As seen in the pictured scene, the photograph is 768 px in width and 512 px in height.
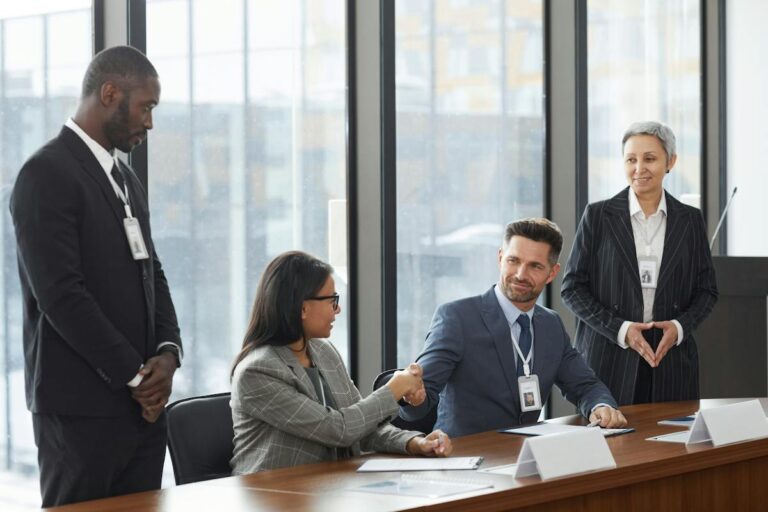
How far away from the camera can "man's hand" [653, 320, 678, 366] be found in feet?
13.1

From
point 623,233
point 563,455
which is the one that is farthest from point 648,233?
point 563,455

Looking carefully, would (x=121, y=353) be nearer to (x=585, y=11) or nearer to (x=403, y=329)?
(x=403, y=329)

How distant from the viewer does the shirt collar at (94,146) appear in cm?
288

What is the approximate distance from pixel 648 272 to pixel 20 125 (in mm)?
2340

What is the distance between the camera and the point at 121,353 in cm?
274

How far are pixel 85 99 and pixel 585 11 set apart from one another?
3.96 m

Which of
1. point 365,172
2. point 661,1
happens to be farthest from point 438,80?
point 661,1

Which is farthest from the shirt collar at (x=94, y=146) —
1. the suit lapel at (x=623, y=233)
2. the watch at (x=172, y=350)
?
the suit lapel at (x=623, y=233)

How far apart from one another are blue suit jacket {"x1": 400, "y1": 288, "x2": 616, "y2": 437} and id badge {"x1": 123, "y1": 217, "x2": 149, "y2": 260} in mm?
1015

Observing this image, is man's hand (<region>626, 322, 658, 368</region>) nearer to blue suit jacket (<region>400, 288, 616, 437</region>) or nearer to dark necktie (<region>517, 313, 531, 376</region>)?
blue suit jacket (<region>400, 288, 616, 437</region>)

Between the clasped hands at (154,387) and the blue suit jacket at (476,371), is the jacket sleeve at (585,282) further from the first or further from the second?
the clasped hands at (154,387)

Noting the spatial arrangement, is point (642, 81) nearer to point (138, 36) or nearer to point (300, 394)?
point (138, 36)

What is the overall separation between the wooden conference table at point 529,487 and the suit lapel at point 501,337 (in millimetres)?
331

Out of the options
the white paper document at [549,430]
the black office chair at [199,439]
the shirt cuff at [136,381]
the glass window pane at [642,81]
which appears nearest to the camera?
the shirt cuff at [136,381]
